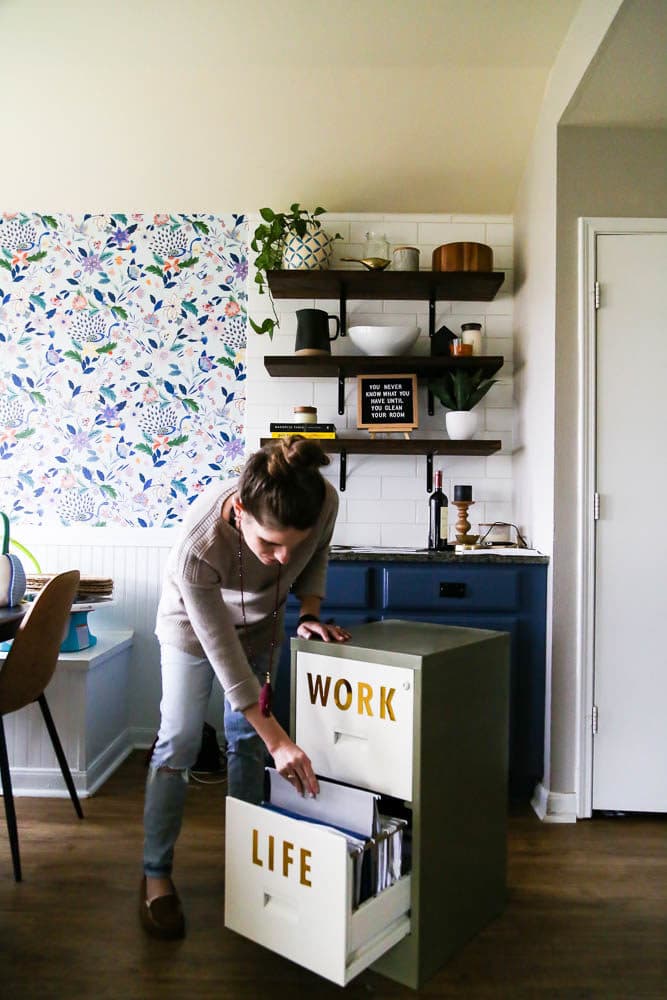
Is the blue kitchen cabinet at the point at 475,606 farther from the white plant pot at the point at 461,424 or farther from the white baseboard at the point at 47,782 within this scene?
the white baseboard at the point at 47,782

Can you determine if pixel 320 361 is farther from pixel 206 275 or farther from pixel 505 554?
pixel 505 554

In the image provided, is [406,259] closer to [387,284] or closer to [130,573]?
[387,284]

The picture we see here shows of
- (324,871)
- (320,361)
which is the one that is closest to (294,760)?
(324,871)

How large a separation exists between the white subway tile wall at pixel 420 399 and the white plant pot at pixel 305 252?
0.19m

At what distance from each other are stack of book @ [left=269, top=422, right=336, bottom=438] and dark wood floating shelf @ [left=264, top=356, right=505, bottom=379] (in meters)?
0.24

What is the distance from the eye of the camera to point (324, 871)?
4.54 feet

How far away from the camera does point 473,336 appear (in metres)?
3.06

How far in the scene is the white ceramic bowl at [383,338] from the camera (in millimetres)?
3037

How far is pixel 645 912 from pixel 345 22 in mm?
2835

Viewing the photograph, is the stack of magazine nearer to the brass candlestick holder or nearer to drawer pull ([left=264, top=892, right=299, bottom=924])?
drawer pull ([left=264, top=892, right=299, bottom=924])

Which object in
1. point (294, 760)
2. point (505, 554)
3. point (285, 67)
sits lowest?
point (294, 760)

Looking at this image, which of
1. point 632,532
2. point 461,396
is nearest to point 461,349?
point 461,396

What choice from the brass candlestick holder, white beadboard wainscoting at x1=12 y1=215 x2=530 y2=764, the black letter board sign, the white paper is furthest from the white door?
the white paper

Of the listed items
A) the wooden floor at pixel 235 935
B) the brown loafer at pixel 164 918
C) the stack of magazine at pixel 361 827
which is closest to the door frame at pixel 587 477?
the wooden floor at pixel 235 935
